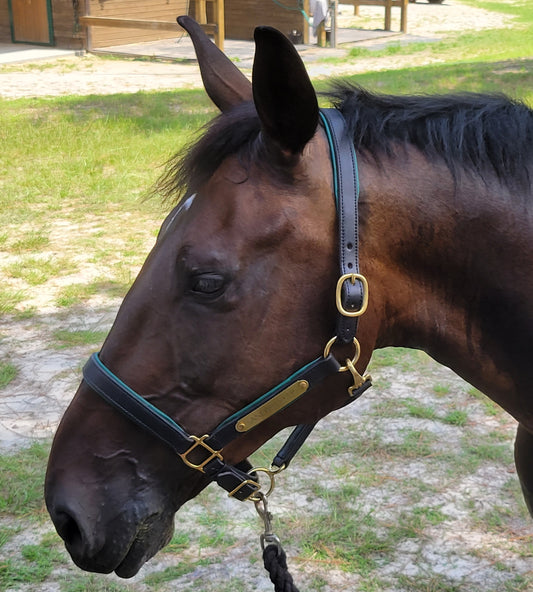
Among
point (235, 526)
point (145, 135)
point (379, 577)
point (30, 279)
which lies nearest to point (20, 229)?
point (30, 279)

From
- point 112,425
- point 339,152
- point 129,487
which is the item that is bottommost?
point 129,487

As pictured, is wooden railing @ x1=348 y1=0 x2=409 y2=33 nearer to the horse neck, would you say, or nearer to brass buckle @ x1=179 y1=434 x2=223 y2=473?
the horse neck

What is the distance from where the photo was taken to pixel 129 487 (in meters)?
1.56

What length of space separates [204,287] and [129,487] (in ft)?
1.48

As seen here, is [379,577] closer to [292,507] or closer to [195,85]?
[292,507]

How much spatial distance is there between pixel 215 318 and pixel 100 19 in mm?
15121

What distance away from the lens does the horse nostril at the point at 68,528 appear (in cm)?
154

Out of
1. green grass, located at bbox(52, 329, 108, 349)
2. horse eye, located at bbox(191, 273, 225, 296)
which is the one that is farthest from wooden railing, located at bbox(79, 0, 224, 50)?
horse eye, located at bbox(191, 273, 225, 296)

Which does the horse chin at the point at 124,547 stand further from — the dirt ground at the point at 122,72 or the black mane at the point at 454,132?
the dirt ground at the point at 122,72

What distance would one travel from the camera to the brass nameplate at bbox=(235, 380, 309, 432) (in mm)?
1528

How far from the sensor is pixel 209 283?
147 centimetres

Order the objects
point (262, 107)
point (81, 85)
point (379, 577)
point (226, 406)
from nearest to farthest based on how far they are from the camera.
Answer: point (262, 107)
point (226, 406)
point (379, 577)
point (81, 85)

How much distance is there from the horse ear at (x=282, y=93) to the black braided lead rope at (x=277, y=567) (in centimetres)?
99

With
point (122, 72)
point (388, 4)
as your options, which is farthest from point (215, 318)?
point (388, 4)
